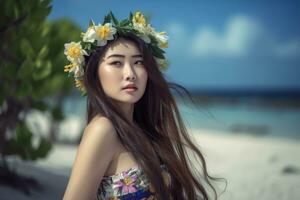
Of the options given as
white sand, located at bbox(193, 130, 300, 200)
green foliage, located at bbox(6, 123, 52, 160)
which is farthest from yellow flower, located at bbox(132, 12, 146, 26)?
green foliage, located at bbox(6, 123, 52, 160)

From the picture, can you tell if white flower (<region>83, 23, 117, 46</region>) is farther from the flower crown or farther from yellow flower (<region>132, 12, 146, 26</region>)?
yellow flower (<region>132, 12, 146, 26</region>)

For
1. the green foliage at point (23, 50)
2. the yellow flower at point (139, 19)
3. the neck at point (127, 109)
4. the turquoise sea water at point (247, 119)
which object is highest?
the turquoise sea water at point (247, 119)

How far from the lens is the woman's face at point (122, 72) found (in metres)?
2.35

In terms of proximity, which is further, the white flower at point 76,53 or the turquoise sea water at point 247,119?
the turquoise sea water at point 247,119

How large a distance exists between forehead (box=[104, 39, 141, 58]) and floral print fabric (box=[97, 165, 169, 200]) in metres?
0.55

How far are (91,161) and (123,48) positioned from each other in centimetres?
58

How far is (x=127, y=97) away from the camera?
2352 mm

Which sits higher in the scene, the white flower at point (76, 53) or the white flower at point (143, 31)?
the white flower at point (143, 31)

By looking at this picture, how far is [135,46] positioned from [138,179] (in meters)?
0.64

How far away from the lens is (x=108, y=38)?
2.42m

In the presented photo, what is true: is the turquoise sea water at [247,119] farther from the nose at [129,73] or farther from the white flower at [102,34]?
the nose at [129,73]

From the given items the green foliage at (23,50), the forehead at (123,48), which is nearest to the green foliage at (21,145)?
the green foliage at (23,50)

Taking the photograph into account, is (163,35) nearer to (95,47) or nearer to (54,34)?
(95,47)

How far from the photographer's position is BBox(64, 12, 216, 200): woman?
2201mm
